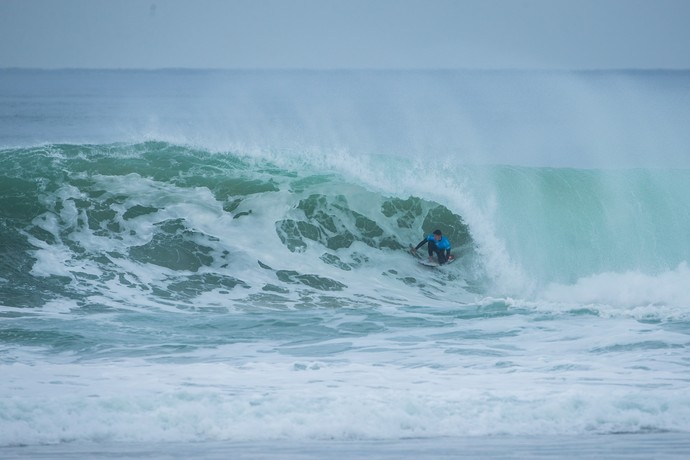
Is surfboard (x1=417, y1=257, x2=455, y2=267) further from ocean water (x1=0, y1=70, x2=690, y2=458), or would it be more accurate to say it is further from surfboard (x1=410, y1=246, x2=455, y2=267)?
ocean water (x1=0, y1=70, x2=690, y2=458)

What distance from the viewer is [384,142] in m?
38.1

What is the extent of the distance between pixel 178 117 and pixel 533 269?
44.3 meters

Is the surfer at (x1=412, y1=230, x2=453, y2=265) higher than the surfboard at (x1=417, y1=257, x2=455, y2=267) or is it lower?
higher

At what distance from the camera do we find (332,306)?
12.9m

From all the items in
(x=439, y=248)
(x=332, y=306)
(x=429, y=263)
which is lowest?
(x=332, y=306)

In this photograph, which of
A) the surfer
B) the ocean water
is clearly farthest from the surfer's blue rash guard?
the ocean water

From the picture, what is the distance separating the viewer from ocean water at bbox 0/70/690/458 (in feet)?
25.3

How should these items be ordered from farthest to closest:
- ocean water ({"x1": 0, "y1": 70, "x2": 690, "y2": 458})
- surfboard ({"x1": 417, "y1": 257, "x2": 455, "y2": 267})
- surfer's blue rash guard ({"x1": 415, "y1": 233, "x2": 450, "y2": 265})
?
surfer's blue rash guard ({"x1": 415, "y1": 233, "x2": 450, "y2": 265}) → surfboard ({"x1": 417, "y1": 257, "x2": 455, "y2": 267}) → ocean water ({"x1": 0, "y1": 70, "x2": 690, "y2": 458})

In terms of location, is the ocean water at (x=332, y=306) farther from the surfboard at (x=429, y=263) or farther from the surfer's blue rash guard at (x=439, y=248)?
the surfer's blue rash guard at (x=439, y=248)

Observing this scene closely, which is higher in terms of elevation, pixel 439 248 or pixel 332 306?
pixel 439 248

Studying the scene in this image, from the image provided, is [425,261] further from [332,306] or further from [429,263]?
[332,306]

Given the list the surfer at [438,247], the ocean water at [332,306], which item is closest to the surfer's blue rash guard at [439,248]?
the surfer at [438,247]

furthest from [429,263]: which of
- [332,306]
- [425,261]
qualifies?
[332,306]

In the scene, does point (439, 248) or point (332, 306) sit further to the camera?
point (439, 248)
